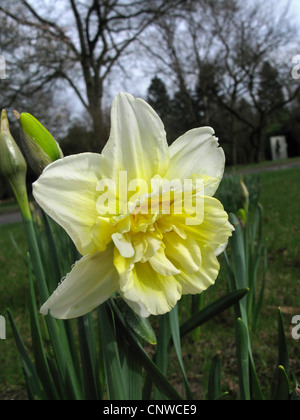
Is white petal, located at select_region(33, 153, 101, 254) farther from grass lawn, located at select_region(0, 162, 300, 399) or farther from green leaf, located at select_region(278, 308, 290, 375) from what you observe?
grass lawn, located at select_region(0, 162, 300, 399)

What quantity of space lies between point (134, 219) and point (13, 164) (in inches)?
10.3

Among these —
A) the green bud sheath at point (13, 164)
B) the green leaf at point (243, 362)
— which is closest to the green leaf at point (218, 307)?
the green leaf at point (243, 362)

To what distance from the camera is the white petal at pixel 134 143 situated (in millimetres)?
482

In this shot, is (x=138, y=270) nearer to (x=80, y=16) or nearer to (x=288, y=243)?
(x=288, y=243)

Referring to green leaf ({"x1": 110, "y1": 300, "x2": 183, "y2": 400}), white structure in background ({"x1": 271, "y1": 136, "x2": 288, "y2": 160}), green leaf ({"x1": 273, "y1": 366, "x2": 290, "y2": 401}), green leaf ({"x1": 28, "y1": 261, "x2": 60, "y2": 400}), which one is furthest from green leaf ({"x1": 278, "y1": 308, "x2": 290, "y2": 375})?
white structure in background ({"x1": 271, "y1": 136, "x2": 288, "y2": 160})

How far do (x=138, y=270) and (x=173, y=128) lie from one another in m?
17.5

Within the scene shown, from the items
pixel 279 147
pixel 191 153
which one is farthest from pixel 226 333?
pixel 279 147

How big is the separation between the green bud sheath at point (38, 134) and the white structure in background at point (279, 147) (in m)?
23.1

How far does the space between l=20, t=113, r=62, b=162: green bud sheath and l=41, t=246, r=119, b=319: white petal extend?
0.60 ft

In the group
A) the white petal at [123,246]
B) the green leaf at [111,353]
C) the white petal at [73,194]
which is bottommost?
the green leaf at [111,353]

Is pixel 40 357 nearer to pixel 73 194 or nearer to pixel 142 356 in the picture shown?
pixel 142 356

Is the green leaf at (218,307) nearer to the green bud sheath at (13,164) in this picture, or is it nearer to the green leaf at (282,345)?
the green leaf at (282,345)

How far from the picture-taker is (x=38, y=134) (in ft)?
1.71

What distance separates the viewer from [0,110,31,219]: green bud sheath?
1.88 feet
